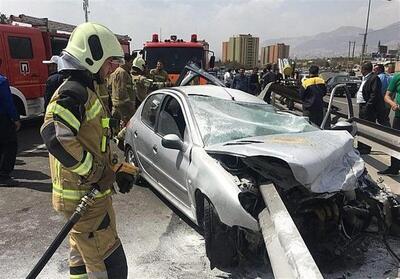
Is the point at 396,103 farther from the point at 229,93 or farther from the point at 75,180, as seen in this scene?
the point at 75,180

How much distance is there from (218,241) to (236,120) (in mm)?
1391

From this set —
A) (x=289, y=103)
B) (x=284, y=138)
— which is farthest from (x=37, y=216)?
(x=289, y=103)

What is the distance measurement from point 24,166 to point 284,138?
504 cm

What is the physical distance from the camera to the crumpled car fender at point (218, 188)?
3093mm

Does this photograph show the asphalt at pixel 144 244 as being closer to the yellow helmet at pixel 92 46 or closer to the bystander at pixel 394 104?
the yellow helmet at pixel 92 46

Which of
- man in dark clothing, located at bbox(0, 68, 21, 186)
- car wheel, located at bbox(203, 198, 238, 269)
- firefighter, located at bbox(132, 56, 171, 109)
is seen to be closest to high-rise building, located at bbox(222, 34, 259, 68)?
firefighter, located at bbox(132, 56, 171, 109)

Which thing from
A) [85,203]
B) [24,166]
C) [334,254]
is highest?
[85,203]

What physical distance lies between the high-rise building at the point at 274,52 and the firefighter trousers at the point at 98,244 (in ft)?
201

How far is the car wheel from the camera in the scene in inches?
132

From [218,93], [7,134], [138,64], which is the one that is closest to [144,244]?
[218,93]

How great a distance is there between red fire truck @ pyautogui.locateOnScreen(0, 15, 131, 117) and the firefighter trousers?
7529 millimetres

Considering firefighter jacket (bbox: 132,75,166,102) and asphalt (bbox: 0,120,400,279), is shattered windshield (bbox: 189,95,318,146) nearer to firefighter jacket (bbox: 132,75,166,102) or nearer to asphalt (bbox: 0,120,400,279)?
asphalt (bbox: 0,120,400,279)

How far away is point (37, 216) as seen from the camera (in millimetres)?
4766

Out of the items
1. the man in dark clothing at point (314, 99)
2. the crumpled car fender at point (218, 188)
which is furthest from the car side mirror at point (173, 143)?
the man in dark clothing at point (314, 99)
